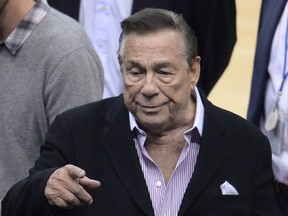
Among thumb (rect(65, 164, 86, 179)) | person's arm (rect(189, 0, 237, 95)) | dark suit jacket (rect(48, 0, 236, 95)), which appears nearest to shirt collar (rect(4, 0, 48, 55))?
thumb (rect(65, 164, 86, 179))

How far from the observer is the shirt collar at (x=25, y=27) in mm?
5449

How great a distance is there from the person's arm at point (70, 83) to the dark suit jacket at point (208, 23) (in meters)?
1.05

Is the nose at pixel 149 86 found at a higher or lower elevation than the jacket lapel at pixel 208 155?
higher

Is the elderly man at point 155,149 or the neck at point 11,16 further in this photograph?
the neck at point 11,16

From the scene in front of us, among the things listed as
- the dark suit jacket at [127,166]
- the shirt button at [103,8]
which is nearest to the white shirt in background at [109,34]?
the shirt button at [103,8]

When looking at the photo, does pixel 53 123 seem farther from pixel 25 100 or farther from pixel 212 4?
pixel 212 4

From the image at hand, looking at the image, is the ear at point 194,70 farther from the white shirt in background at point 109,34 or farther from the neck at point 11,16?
the white shirt in background at point 109,34

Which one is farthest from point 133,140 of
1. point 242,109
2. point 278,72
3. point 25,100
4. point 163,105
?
point 242,109

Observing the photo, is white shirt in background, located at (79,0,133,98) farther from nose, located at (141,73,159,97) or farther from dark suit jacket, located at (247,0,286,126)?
nose, located at (141,73,159,97)

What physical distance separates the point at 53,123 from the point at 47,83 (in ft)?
1.05

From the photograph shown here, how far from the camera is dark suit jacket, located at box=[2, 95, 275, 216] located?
4.98 m

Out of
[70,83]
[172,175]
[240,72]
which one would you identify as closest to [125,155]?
[172,175]

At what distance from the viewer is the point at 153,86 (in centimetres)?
495

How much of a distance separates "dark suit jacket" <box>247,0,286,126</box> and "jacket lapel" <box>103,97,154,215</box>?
123 cm
